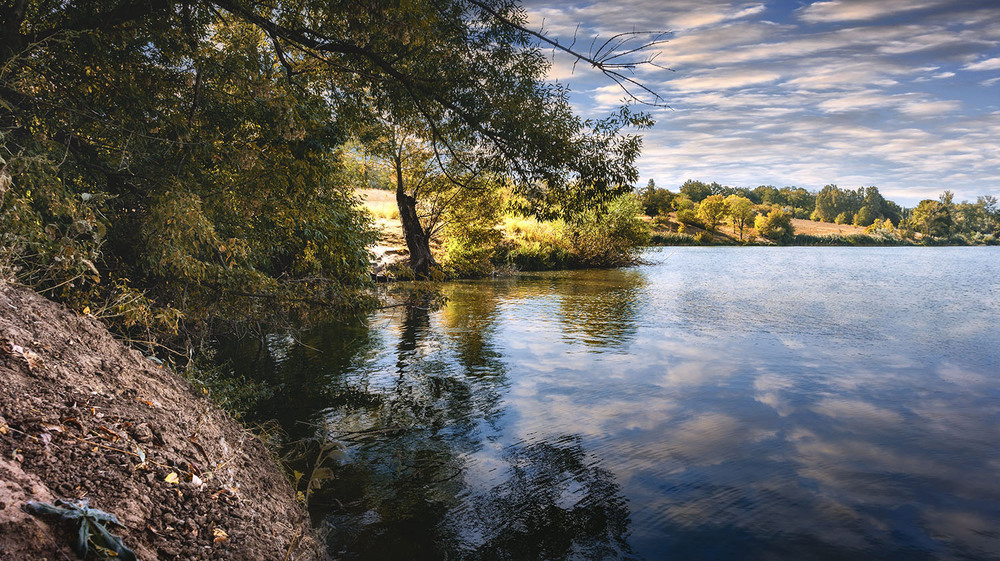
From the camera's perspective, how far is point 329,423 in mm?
9891

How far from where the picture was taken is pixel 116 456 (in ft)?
11.6

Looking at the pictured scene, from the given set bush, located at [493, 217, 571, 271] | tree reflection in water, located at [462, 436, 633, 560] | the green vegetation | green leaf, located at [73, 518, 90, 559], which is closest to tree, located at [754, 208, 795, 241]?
bush, located at [493, 217, 571, 271]

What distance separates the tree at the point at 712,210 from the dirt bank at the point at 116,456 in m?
93.7

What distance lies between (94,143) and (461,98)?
538 centimetres

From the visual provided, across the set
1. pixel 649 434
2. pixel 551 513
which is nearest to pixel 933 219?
pixel 649 434

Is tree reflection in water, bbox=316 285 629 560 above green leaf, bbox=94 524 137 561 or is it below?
below

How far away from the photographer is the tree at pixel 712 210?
299 feet

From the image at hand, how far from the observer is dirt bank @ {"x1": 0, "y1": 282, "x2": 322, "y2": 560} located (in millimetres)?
3018

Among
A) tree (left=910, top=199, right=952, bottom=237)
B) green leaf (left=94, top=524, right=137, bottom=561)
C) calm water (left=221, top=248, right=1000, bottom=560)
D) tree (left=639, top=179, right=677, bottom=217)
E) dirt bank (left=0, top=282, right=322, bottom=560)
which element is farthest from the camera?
tree (left=910, top=199, right=952, bottom=237)

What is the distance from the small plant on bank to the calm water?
342 cm

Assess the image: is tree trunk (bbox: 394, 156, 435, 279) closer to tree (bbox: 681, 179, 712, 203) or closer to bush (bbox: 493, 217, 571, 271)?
bush (bbox: 493, 217, 571, 271)

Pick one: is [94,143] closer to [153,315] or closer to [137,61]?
[137,61]

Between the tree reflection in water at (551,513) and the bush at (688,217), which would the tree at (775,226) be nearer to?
the bush at (688,217)

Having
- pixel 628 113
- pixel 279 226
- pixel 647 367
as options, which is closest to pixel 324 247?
pixel 279 226
